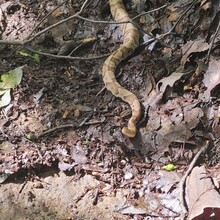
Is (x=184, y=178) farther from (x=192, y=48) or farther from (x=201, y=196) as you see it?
(x=192, y=48)

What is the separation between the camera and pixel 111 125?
4.02 meters

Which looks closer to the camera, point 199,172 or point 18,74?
point 199,172

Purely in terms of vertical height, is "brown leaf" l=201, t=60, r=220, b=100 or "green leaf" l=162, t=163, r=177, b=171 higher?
"brown leaf" l=201, t=60, r=220, b=100

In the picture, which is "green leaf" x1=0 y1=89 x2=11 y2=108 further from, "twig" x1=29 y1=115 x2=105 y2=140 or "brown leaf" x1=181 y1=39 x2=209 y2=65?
"brown leaf" x1=181 y1=39 x2=209 y2=65

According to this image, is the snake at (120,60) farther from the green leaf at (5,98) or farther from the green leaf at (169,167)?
the green leaf at (5,98)

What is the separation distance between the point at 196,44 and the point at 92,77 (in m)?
1.12

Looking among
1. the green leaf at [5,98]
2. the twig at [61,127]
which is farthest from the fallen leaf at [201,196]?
the green leaf at [5,98]

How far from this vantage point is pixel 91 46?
16.4 ft

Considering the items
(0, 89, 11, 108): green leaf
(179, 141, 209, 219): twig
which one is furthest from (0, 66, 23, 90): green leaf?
(179, 141, 209, 219): twig

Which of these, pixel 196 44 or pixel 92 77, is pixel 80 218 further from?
pixel 196 44

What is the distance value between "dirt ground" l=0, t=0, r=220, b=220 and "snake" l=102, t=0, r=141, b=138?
7cm

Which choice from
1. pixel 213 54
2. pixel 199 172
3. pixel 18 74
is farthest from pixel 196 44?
pixel 18 74

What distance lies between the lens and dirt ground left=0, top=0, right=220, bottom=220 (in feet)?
11.6

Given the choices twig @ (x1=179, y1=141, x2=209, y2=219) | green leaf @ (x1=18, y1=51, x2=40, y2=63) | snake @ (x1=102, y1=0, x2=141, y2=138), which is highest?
green leaf @ (x1=18, y1=51, x2=40, y2=63)
